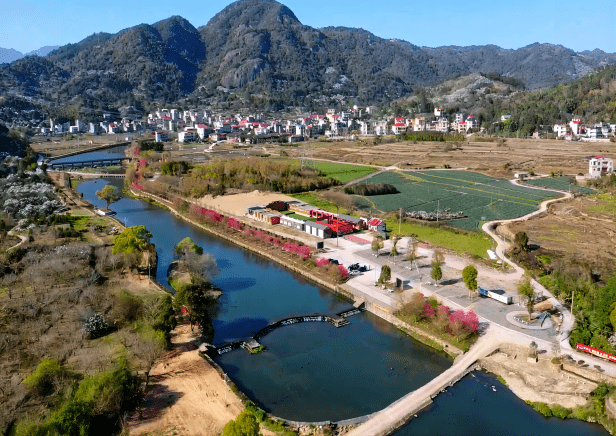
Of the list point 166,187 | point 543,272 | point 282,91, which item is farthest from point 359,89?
point 543,272

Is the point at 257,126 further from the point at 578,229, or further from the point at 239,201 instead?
the point at 578,229

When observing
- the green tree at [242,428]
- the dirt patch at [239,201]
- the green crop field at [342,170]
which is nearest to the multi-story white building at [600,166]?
the green crop field at [342,170]

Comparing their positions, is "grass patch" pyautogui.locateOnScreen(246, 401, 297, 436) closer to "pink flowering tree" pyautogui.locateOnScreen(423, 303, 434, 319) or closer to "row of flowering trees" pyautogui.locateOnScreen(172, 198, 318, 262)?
"pink flowering tree" pyautogui.locateOnScreen(423, 303, 434, 319)

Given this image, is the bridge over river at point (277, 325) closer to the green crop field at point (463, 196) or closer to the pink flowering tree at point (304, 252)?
the pink flowering tree at point (304, 252)

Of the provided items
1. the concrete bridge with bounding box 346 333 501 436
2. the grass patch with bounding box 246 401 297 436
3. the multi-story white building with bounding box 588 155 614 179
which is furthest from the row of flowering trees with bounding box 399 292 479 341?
the multi-story white building with bounding box 588 155 614 179

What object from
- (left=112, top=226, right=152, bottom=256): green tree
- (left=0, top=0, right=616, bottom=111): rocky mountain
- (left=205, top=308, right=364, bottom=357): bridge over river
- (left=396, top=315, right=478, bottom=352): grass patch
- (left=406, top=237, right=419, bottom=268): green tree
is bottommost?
(left=205, top=308, right=364, bottom=357): bridge over river

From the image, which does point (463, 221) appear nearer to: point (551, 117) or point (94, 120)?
point (551, 117)
